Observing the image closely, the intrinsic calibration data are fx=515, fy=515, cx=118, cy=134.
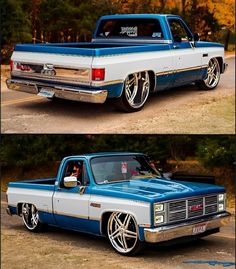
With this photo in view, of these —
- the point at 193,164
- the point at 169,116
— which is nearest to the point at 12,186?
the point at 169,116

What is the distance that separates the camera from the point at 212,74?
5.35 metres

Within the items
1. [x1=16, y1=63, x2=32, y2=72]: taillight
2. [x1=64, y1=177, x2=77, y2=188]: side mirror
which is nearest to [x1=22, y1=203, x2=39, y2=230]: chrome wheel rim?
[x1=64, y1=177, x2=77, y2=188]: side mirror

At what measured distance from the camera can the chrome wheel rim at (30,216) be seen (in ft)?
21.6

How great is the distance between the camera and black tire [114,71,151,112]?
197 inches

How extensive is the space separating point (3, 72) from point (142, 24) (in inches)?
57.7

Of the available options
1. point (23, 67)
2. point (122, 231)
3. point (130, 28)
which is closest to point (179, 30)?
point (130, 28)

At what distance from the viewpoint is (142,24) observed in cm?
493

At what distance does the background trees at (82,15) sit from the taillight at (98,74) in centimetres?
42

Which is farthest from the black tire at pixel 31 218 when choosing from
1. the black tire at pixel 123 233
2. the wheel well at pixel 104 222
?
the black tire at pixel 123 233

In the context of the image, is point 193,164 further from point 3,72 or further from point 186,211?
point 3,72

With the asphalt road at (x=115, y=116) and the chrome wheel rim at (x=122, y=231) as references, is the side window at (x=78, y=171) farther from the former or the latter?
the asphalt road at (x=115, y=116)

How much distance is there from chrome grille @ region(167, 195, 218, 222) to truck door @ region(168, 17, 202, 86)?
50.4 inches

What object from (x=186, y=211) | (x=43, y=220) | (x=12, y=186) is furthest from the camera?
(x=12, y=186)

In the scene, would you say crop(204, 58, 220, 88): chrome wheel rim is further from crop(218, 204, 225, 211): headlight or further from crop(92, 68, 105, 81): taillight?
crop(218, 204, 225, 211): headlight
